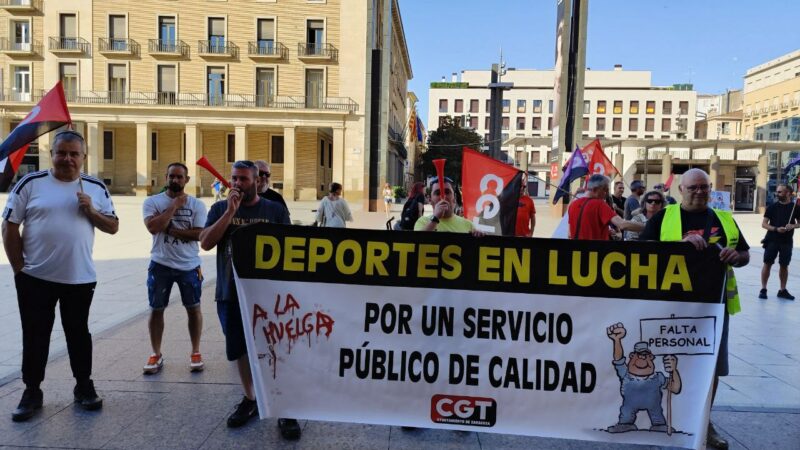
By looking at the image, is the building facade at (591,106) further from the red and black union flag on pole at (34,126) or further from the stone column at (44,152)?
the red and black union flag on pole at (34,126)

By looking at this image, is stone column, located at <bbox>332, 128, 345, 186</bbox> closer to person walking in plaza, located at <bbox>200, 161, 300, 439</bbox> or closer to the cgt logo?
person walking in plaza, located at <bbox>200, 161, 300, 439</bbox>

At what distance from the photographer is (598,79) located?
102 meters

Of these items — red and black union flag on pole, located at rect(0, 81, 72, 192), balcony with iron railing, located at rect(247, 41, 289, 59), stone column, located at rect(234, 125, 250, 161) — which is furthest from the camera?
balcony with iron railing, located at rect(247, 41, 289, 59)

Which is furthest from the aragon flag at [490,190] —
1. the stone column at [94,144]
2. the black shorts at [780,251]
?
the stone column at [94,144]

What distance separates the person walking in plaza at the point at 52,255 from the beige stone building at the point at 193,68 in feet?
116

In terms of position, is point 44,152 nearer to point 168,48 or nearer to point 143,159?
point 143,159

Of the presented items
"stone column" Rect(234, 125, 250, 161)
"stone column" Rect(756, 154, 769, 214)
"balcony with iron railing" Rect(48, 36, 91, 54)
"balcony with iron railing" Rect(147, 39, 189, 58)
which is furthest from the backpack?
"balcony with iron railing" Rect(48, 36, 91, 54)

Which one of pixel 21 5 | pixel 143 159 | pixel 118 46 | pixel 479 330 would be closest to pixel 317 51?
pixel 118 46

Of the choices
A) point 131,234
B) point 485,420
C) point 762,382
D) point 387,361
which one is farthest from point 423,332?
point 131,234

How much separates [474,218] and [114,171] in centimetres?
4450

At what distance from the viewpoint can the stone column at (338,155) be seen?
38500 mm

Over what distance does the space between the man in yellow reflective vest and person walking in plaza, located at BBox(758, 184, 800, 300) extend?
20.1 feet

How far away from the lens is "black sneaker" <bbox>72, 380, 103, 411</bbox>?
4055 millimetres

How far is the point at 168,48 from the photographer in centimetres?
4066
